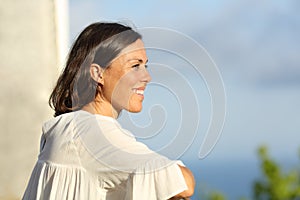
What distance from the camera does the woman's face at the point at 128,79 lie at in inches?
63.4

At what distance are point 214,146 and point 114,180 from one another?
23 centimetres

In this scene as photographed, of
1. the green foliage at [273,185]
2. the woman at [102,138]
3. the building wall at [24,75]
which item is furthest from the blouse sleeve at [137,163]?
the green foliage at [273,185]

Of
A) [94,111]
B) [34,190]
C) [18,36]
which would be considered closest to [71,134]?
[94,111]

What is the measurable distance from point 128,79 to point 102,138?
13 cm

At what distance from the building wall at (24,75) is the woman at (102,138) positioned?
248cm

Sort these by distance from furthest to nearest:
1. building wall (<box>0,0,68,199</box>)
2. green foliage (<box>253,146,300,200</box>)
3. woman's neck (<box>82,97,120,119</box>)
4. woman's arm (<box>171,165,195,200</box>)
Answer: green foliage (<box>253,146,300,200</box>) < building wall (<box>0,0,68,199</box>) < woman's neck (<box>82,97,120,119</box>) < woman's arm (<box>171,165,195,200</box>)

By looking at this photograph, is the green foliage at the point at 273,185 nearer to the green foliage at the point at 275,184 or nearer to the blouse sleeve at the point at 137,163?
the green foliage at the point at 275,184

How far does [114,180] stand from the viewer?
1.58 m

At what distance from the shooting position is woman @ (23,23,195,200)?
1536mm

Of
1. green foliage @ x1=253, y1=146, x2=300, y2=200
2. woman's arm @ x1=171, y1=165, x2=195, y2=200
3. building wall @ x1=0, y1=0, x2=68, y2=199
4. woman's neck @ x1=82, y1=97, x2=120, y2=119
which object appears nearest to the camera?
woman's arm @ x1=171, y1=165, x2=195, y2=200

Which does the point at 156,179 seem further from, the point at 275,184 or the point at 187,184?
the point at 275,184

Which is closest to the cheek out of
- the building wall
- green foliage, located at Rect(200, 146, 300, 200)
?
the building wall

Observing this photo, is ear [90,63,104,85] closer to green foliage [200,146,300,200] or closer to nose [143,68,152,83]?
nose [143,68,152,83]

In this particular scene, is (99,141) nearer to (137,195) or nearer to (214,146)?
(137,195)
